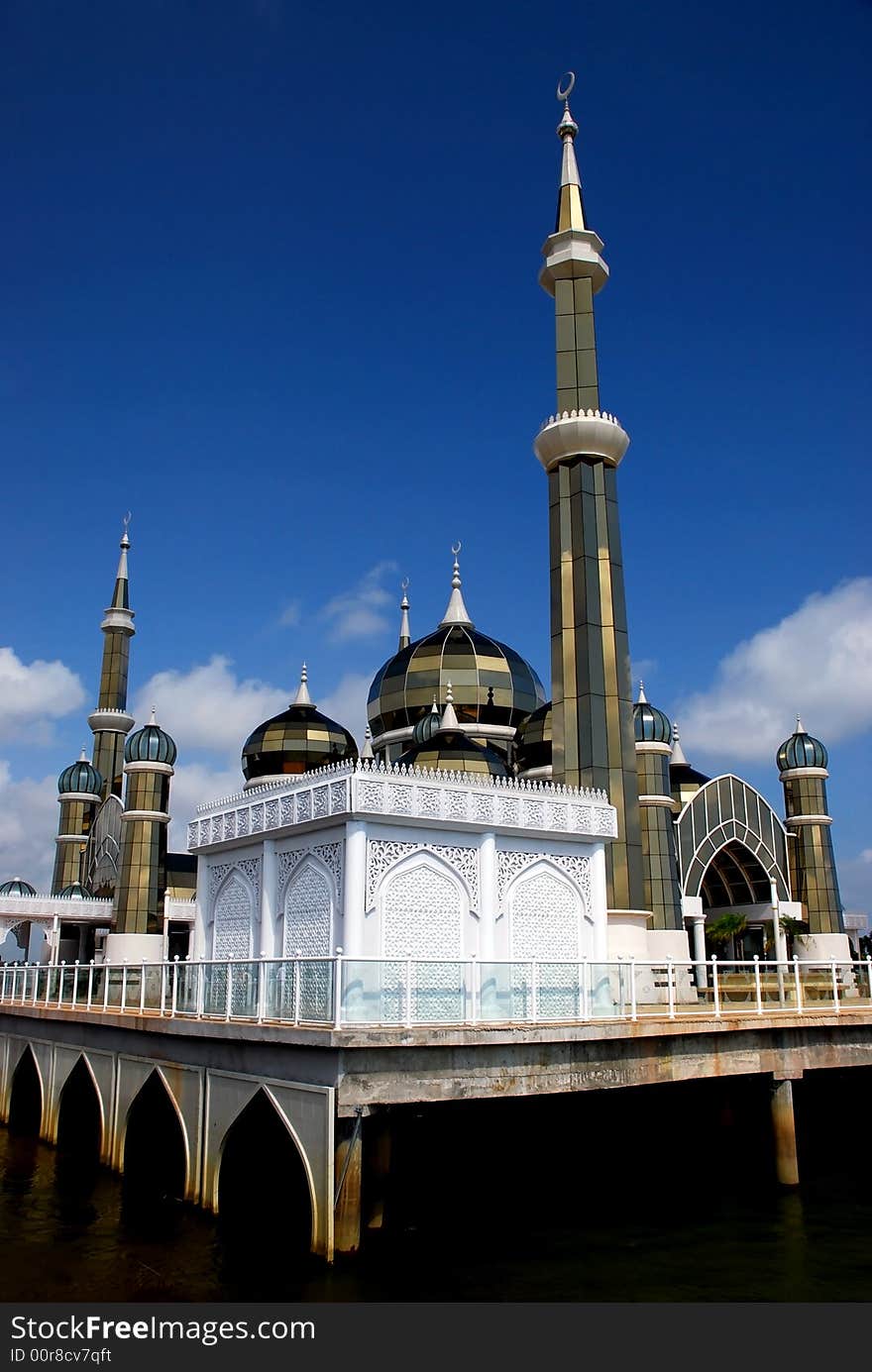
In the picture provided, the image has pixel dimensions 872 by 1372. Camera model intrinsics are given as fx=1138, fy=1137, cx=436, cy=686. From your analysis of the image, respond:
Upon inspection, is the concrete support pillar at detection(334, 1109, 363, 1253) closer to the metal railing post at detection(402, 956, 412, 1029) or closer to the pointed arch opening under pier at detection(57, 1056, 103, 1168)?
the metal railing post at detection(402, 956, 412, 1029)

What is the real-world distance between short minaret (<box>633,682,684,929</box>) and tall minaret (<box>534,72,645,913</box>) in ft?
38.0

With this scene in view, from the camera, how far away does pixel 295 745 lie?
4375 cm

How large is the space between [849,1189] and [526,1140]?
5.78 meters

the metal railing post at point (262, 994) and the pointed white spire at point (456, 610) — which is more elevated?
the pointed white spire at point (456, 610)

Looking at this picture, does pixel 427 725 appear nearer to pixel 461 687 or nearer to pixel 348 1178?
pixel 461 687

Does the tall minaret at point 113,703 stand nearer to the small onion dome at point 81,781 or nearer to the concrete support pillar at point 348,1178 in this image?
the small onion dome at point 81,781

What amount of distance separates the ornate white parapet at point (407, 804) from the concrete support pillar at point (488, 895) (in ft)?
1.09

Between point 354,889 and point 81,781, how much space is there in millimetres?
43506

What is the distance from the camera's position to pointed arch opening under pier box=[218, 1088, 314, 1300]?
12969 millimetres

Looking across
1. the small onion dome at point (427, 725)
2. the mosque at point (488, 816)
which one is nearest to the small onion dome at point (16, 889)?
the mosque at point (488, 816)

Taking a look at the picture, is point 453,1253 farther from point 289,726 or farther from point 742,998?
point 289,726

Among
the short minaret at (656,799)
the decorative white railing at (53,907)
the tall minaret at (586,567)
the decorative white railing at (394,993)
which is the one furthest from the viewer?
the decorative white railing at (53,907)

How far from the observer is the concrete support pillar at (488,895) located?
677 inches

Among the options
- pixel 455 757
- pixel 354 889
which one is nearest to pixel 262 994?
pixel 354 889
